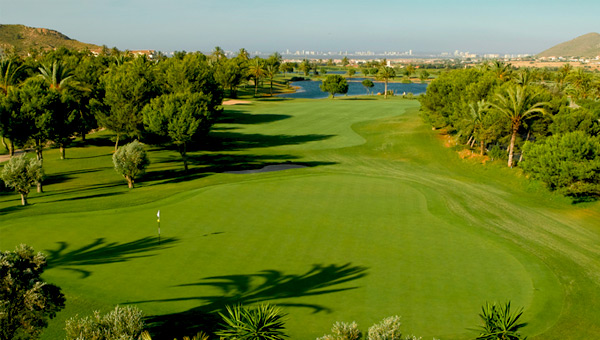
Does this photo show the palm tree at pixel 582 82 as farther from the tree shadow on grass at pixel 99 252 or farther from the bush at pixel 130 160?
the tree shadow on grass at pixel 99 252

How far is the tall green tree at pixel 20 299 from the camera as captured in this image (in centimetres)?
1363

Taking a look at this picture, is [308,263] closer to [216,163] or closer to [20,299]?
[20,299]

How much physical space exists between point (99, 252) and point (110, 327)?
12.4 metres

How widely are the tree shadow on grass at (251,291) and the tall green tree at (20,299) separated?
4734mm

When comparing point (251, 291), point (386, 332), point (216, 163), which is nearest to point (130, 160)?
point (216, 163)

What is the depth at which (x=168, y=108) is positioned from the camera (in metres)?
47.0

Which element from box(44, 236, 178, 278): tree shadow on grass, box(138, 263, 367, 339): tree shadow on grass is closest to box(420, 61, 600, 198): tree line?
box(138, 263, 367, 339): tree shadow on grass

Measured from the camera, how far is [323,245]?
1048 inches

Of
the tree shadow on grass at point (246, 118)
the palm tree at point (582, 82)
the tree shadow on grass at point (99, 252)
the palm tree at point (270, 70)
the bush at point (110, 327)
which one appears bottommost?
the tree shadow on grass at point (99, 252)

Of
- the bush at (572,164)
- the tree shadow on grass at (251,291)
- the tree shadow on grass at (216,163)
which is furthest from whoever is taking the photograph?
the tree shadow on grass at (216,163)

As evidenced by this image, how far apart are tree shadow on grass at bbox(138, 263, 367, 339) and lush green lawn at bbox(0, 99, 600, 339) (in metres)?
0.10

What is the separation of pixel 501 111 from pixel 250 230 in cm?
3653

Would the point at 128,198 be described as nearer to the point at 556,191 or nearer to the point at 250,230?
the point at 250,230

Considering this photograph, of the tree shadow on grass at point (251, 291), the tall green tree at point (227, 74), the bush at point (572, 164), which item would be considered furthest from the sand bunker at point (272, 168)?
the tall green tree at point (227, 74)
